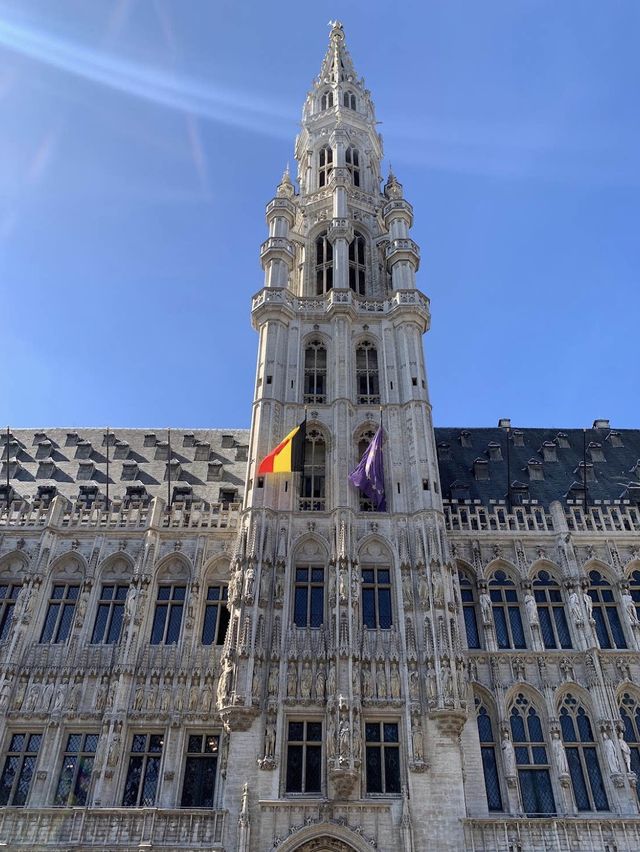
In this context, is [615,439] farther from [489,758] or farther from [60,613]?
[60,613]

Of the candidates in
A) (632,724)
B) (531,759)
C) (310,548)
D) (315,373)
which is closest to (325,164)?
(315,373)

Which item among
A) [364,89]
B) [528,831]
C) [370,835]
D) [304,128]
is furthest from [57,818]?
[364,89]

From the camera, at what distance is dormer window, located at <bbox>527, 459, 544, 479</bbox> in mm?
37666

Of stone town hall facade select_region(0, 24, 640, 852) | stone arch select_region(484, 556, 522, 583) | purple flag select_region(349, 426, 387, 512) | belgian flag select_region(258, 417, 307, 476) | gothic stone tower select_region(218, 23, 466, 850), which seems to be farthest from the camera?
stone arch select_region(484, 556, 522, 583)

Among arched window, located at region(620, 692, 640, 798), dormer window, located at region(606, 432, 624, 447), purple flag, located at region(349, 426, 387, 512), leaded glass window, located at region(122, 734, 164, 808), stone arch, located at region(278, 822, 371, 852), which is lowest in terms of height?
stone arch, located at region(278, 822, 371, 852)

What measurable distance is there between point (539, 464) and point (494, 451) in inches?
111

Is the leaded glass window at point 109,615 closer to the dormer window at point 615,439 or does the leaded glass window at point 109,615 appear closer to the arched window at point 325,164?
the dormer window at point 615,439

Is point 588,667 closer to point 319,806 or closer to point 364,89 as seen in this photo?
point 319,806

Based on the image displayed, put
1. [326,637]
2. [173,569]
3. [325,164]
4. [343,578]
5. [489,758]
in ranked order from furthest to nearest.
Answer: [325,164]
[173,569]
[343,578]
[326,637]
[489,758]

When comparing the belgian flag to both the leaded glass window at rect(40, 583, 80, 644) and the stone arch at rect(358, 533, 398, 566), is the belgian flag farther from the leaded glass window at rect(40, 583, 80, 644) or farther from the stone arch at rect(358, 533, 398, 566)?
the leaded glass window at rect(40, 583, 80, 644)

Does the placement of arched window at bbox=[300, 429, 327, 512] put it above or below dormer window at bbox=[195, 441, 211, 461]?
below

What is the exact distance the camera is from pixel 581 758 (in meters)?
26.1

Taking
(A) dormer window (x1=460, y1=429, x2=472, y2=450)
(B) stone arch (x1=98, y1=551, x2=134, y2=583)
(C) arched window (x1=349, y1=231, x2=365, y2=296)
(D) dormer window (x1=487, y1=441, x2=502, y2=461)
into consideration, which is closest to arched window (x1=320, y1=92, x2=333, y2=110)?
(C) arched window (x1=349, y1=231, x2=365, y2=296)

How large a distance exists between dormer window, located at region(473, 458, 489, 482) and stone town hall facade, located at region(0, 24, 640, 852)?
18 centimetres
